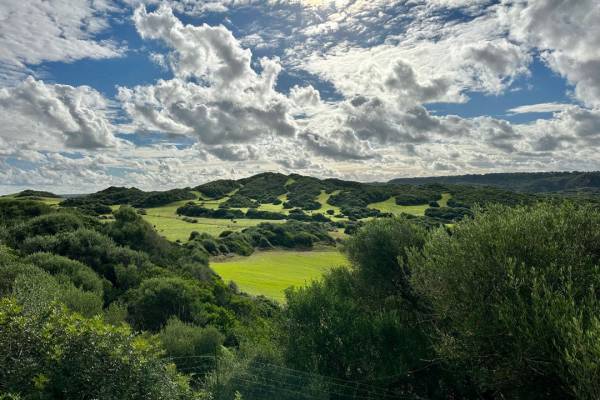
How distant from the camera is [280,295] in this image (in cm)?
5303

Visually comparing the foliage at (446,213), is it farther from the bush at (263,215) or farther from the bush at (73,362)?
the bush at (73,362)

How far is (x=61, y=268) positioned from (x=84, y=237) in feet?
29.4

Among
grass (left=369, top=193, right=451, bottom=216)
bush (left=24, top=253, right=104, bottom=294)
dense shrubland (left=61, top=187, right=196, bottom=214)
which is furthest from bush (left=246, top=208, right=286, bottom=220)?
bush (left=24, top=253, right=104, bottom=294)

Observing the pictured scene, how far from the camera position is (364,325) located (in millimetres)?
21375

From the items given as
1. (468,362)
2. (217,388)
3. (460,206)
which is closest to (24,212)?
(217,388)

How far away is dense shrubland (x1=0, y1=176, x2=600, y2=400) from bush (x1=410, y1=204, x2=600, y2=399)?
7 centimetres

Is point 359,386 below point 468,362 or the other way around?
below

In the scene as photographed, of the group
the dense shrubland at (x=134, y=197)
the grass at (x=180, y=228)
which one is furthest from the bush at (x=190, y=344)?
the dense shrubland at (x=134, y=197)

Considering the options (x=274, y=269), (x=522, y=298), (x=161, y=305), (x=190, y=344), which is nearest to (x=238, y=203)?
(x=274, y=269)

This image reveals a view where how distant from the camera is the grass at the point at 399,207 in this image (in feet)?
474

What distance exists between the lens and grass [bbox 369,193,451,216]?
144 meters

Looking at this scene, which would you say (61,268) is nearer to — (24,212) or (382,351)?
(382,351)

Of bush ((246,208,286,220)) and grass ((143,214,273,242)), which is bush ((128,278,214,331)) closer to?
grass ((143,214,273,242))

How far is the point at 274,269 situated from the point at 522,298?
61.7 meters
